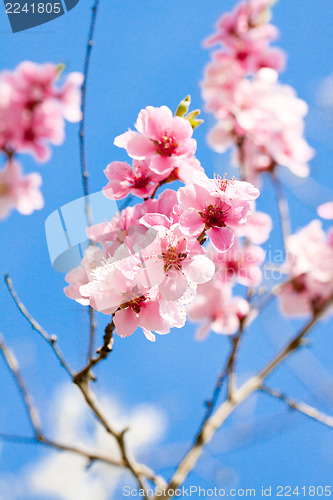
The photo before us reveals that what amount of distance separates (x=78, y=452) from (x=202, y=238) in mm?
A: 779

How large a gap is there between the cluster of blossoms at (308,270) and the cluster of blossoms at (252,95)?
315mm

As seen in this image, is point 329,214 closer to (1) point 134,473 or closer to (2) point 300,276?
(2) point 300,276

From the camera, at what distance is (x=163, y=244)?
28.7 inches

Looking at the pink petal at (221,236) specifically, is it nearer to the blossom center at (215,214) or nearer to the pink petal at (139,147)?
the blossom center at (215,214)

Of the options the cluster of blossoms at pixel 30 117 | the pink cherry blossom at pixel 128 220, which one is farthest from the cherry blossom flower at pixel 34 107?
the pink cherry blossom at pixel 128 220

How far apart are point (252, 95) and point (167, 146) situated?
2.91ft

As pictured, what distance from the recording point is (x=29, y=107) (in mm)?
1401

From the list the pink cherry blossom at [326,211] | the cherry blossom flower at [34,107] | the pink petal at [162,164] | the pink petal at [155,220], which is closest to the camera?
the pink petal at [155,220]

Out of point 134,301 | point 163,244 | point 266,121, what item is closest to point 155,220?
point 163,244

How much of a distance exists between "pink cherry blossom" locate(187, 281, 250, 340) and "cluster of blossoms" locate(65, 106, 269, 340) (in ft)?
3.63

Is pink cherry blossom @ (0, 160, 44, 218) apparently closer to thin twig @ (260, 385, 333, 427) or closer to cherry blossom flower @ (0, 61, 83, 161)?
cherry blossom flower @ (0, 61, 83, 161)

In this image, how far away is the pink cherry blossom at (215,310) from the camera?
1.89 m

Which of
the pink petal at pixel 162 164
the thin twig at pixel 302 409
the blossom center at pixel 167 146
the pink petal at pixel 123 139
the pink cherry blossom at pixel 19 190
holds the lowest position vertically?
the thin twig at pixel 302 409

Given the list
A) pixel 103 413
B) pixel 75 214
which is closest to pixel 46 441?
pixel 103 413
